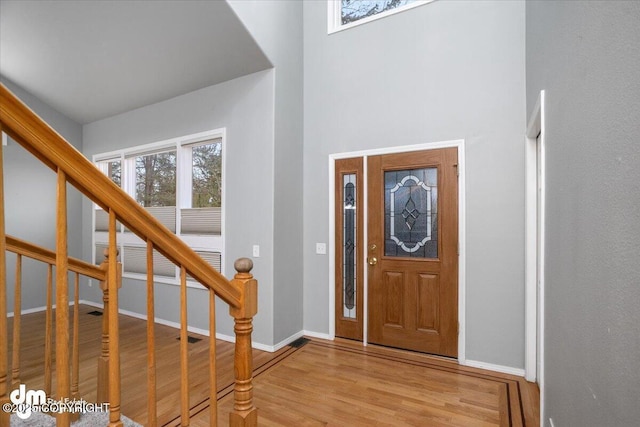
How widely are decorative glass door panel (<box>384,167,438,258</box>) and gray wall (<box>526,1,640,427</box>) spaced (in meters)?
1.38

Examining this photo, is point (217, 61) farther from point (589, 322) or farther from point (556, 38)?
point (589, 322)

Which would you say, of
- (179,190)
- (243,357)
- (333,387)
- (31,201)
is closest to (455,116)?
(333,387)

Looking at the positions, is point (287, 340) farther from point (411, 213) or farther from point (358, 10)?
point (358, 10)

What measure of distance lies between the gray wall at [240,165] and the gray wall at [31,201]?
2.12 m

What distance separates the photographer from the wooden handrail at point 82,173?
76 centimetres

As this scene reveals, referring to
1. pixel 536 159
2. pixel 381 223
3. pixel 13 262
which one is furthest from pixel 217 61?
pixel 13 262

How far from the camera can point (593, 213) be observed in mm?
1159

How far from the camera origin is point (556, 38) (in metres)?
1.70

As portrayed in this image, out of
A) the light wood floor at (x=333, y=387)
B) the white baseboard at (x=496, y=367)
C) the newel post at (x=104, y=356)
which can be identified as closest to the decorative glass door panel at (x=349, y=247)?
the light wood floor at (x=333, y=387)

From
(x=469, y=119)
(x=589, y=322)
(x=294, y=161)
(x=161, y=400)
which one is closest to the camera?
(x=589, y=322)

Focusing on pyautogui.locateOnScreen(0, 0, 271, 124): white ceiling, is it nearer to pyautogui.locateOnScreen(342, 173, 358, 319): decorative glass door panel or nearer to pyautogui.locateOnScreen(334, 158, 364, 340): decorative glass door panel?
pyautogui.locateOnScreen(334, 158, 364, 340): decorative glass door panel

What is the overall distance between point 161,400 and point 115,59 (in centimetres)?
379

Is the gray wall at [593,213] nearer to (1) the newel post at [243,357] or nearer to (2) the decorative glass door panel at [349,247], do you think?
(1) the newel post at [243,357]

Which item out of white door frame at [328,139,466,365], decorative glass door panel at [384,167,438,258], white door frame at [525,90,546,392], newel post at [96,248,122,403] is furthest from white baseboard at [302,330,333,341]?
newel post at [96,248,122,403]
